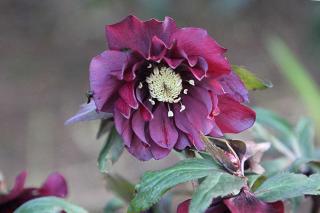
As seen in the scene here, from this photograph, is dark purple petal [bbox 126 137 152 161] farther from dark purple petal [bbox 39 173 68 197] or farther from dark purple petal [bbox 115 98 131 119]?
dark purple petal [bbox 39 173 68 197]

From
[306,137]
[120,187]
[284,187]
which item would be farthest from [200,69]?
[306,137]

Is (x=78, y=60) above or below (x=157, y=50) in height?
below

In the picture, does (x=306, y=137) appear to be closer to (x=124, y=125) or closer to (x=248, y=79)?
(x=248, y=79)

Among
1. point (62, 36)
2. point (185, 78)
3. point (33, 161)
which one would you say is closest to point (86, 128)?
point (33, 161)

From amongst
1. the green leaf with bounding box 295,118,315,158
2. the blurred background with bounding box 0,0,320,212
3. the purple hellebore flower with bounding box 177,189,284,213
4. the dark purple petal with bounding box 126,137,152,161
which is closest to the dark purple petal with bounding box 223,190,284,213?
the purple hellebore flower with bounding box 177,189,284,213

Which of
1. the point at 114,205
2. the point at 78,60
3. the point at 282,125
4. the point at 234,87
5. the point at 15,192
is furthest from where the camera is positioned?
the point at 78,60

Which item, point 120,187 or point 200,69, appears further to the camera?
point 120,187
